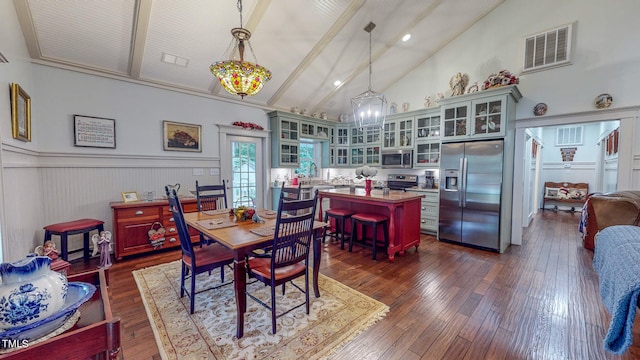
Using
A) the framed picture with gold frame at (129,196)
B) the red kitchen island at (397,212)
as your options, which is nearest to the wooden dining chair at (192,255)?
the framed picture with gold frame at (129,196)

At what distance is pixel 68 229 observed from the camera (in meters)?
2.96

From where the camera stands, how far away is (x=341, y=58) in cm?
479

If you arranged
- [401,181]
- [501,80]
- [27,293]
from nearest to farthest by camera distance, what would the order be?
[27,293] < [501,80] < [401,181]

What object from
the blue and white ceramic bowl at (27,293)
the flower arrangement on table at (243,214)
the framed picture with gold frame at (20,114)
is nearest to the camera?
the blue and white ceramic bowl at (27,293)

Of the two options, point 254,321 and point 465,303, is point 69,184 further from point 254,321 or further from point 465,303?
point 465,303

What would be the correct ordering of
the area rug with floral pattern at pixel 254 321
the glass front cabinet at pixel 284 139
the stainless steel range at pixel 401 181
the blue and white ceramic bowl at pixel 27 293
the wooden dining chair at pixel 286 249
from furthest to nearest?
the stainless steel range at pixel 401 181 → the glass front cabinet at pixel 284 139 → the wooden dining chair at pixel 286 249 → the area rug with floral pattern at pixel 254 321 → the blue and white ceramic bowl at pixel 27 293

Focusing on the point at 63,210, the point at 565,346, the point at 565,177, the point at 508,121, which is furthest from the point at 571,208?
the point at 63,210

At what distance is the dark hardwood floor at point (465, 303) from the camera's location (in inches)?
73.4

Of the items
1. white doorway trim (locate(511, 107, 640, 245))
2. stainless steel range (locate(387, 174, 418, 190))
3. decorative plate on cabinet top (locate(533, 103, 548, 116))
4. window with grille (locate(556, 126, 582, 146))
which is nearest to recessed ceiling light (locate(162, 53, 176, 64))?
stainless steel range (locate(387, 174, 418, 190))

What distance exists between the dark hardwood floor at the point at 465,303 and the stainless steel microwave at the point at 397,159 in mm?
2098

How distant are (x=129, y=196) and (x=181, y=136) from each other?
4.09ft

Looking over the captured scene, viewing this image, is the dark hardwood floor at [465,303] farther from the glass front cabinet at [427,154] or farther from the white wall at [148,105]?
the glass front cabinet at [427,154]

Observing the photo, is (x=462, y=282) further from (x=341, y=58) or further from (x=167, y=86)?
(x=167, y=86)

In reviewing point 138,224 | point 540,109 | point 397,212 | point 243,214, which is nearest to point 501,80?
point 540,109
